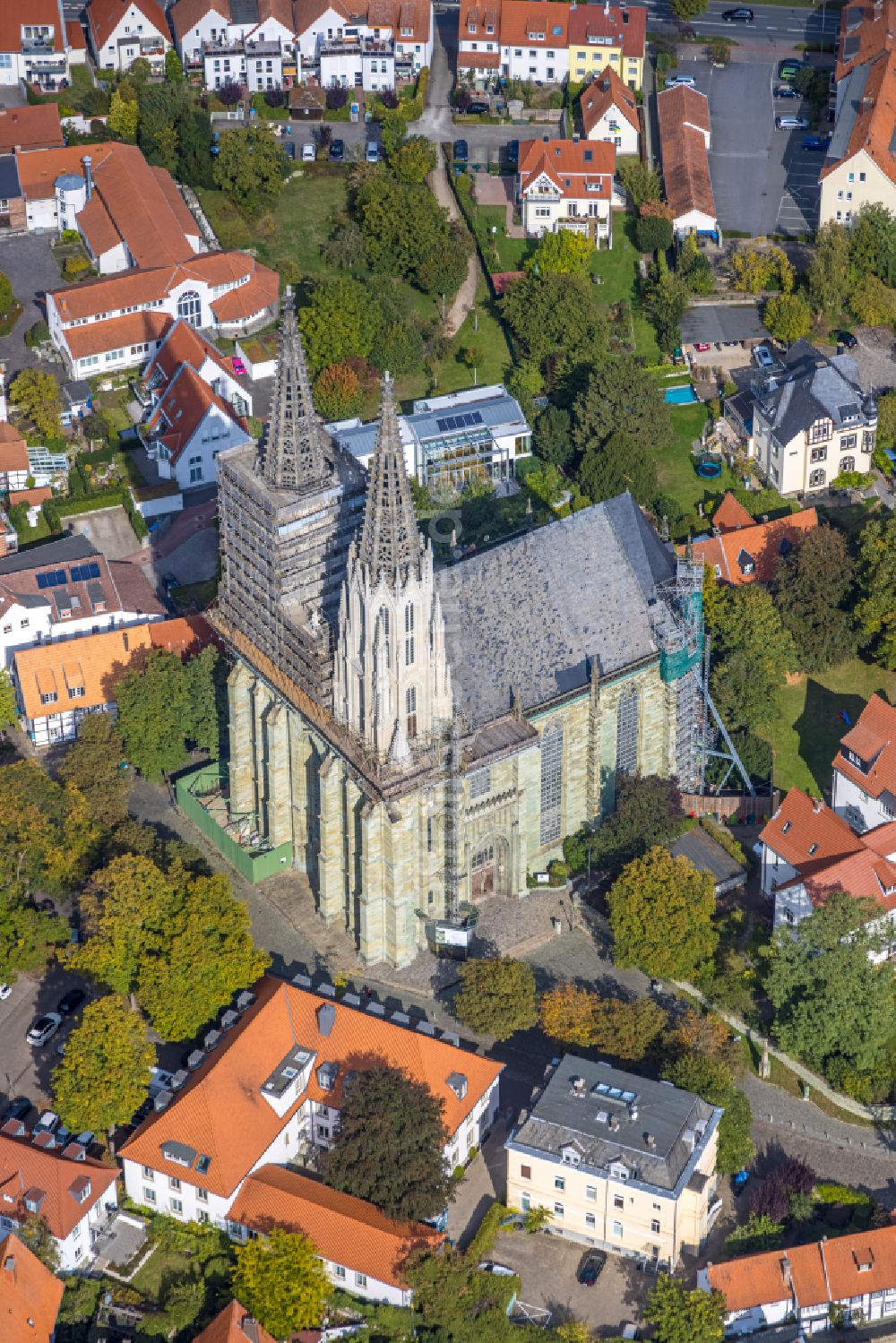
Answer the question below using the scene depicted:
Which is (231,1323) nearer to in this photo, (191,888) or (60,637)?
(191,888)

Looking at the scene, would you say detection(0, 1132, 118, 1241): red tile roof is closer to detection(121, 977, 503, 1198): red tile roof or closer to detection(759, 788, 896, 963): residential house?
detection(121, 977, 503, 1198): red tile roof

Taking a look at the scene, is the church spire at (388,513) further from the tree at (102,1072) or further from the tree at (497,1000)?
the tree at (102,1072)

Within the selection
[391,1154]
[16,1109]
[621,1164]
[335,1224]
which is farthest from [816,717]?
[16,1109]

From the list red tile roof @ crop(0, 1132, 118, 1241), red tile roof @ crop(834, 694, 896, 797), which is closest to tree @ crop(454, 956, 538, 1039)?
red tile roof @ crop(0, 1132, 118, 1241)

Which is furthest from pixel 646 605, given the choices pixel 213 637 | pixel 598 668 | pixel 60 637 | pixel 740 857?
pixel 60 637

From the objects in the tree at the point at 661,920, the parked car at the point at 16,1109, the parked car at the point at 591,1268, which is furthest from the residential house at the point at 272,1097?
the tree at the point at 661,920
